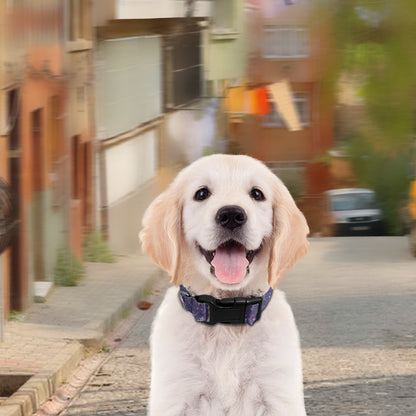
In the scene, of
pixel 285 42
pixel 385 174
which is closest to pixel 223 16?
pixel 285 42

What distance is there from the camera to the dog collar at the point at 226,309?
495cm

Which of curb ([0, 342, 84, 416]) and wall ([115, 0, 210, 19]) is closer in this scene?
curb ([0, 342, 84, 416])

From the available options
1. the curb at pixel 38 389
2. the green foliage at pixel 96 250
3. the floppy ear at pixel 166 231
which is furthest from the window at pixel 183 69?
the floppy ear at pixel 166 231

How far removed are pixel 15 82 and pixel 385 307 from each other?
4.33 meters

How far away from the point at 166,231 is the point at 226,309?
0.37 metres

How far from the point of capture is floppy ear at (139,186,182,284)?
4984 mm

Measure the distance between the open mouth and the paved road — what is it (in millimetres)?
3530

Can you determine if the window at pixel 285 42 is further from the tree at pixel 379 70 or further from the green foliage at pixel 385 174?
the green foliage at pixel 385 174

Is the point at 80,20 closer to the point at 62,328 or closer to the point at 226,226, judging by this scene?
the point at 62,328

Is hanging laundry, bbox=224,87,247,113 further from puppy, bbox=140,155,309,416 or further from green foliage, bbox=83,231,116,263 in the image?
puppy, bbox=140,155,309,416

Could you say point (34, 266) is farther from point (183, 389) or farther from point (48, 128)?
point (183, 389)

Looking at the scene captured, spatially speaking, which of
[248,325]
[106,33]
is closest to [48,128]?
[106,33]

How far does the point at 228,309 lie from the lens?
4.97 m

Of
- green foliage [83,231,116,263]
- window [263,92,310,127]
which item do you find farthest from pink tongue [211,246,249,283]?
green foliage [83,231,116,263]
